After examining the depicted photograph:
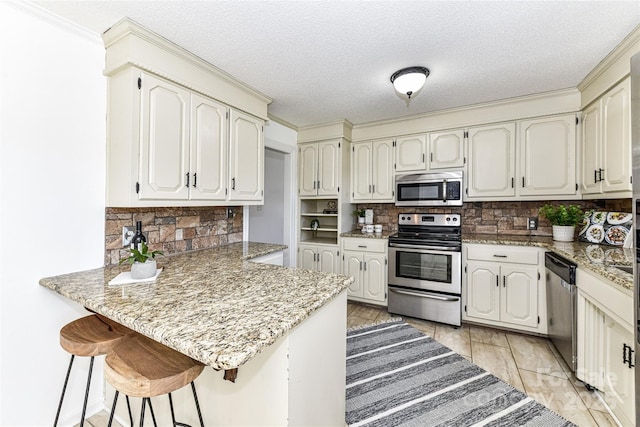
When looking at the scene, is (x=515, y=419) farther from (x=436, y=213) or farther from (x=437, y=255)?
(x=436, y=213)

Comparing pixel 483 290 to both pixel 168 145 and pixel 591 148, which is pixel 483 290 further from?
pixel 168 145

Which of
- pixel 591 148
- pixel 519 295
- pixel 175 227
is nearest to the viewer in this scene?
pixel 175 227

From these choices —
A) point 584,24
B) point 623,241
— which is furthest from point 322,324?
point 623,241

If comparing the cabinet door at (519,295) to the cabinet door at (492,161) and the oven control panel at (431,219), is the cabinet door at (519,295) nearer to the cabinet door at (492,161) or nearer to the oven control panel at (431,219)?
the oven control panel at (431,219)

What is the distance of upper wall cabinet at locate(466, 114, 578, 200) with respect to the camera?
2.71m

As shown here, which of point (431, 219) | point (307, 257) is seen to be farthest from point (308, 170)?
point (431, 219)

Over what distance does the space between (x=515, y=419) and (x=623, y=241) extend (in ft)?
5.57

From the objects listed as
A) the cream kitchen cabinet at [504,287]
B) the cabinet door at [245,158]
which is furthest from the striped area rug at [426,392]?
the cabinet door at [245,158]

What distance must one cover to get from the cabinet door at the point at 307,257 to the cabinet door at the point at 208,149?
5.61 feet

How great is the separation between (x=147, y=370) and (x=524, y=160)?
350 centimetres

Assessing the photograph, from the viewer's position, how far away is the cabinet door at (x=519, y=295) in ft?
8.63

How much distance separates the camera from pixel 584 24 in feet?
5.51

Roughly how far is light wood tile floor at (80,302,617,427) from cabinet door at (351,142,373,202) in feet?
5.07

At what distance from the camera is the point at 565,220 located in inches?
102
